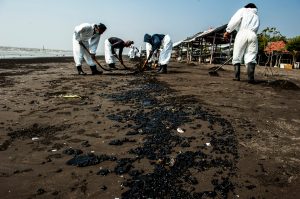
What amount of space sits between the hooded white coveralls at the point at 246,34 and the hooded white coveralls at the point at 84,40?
3.94 metres

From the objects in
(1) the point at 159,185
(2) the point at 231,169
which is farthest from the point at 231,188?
(1) the point at 159,185

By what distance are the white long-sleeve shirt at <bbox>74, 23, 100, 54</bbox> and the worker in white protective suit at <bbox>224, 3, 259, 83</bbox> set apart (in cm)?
379

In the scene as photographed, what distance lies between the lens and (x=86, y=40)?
899 cm

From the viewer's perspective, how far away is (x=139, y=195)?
7.10ft

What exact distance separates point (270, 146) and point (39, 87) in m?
→ 5.36

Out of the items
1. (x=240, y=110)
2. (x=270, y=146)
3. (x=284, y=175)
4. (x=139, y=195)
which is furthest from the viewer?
(x=240, y=110)

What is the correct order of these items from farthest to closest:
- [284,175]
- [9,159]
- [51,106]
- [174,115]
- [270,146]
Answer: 1. [51,106]
2. [174,115]
3. [270,146]
4. [9,159]
5. [284,175]

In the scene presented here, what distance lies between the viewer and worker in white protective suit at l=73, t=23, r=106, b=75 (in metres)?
8.76

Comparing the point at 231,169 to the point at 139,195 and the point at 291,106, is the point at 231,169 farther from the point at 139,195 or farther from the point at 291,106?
the point at 291,106

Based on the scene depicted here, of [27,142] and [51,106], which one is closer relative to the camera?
[27,142]

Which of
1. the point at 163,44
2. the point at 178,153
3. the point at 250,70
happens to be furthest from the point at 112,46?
the point at 178,153

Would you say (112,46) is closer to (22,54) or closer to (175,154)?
(175,154)

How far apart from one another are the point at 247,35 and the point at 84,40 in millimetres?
4429

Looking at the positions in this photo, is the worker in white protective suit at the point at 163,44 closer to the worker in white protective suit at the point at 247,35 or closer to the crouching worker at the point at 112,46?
the crouching worker at the point at 112,46
